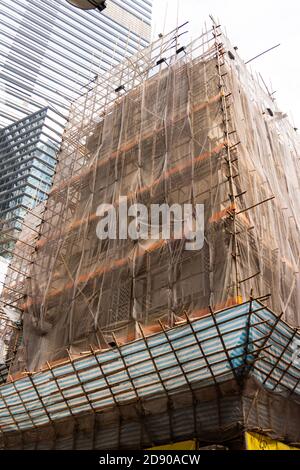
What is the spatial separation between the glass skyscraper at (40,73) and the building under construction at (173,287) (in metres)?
27.2

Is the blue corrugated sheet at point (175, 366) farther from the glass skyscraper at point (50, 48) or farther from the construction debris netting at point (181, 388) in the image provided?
the glass skyscraper at point (50, 48)

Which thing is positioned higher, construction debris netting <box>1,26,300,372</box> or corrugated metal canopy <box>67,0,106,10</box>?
construction debris netting <box>1,26,300,372</box>

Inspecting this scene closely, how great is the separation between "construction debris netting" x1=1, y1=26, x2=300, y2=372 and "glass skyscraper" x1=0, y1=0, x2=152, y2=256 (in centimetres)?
2632

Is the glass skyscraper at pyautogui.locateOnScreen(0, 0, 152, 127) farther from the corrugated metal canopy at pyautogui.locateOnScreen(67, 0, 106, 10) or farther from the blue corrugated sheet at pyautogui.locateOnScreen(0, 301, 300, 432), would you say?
the corrugated metal canopy at pyautogui.locateOnScreen(67, 0, 106, 10)

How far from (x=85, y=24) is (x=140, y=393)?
8244 centimetres

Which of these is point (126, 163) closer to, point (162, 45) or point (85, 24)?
point (162, 45)

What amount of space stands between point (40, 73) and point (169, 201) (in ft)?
204

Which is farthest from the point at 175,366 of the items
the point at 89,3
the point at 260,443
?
the point at 89,3

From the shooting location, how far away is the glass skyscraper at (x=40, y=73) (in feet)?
162

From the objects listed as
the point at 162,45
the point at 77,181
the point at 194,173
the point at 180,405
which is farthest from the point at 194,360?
the point at 162,45

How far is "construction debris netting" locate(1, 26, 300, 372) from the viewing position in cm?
1009

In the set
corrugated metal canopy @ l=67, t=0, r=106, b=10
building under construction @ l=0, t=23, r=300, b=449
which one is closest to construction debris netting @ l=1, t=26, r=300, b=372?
building under construction @ l=0, t=23, r=300, b=449

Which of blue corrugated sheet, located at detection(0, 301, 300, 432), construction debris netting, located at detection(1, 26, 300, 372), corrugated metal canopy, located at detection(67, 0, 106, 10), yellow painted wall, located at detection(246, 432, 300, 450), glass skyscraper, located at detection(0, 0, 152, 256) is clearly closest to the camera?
corrugated metal canopy, located at detection(67, 0, 106, 10)

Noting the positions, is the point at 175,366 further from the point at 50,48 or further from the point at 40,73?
the point at 50,48
